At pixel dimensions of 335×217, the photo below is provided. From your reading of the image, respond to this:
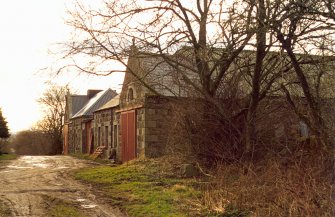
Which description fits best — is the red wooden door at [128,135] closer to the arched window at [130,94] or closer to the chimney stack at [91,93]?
the arched window at [130,94]

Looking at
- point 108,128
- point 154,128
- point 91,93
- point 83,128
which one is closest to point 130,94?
point 154,128

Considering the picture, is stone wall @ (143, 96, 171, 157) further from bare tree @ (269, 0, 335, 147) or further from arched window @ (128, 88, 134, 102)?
bare tree @ (269, 0, 335, 147)

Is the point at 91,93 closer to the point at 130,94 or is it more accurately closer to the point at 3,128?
the point at 3,128

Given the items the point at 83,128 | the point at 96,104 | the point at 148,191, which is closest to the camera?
the point at 148,191

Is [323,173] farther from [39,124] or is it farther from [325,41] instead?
[39,124]

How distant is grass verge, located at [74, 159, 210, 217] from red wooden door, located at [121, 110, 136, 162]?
5017 mm

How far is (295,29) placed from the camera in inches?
333

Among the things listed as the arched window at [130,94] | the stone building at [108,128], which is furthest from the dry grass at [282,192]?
the stone building at [108,128]

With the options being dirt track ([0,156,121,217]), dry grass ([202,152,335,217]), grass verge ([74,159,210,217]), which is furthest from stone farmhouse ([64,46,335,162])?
dry grass ([202,152,335,217])

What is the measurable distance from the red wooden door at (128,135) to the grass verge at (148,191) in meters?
5.02

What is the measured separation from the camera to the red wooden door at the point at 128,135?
1997cm

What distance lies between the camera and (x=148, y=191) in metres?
10.2

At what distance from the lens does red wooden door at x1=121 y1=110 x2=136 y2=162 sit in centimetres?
1997

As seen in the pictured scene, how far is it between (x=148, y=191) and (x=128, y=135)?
1081cm
